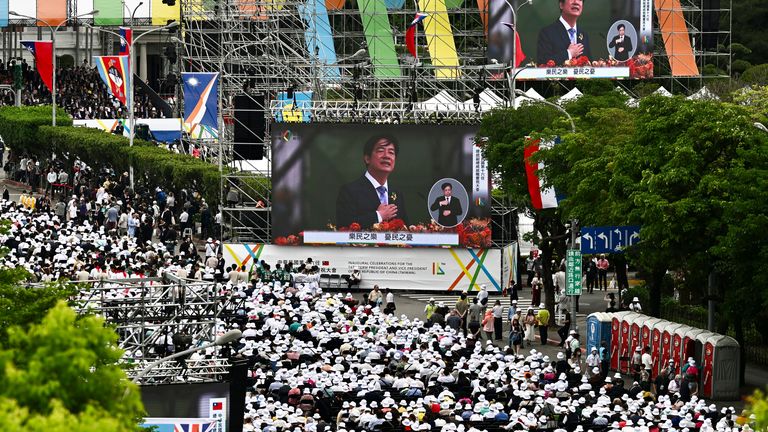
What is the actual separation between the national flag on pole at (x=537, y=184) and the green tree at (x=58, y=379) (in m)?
31.7

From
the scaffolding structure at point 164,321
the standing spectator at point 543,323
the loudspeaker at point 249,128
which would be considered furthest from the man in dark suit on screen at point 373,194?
the scaffolding structure at point 164,321

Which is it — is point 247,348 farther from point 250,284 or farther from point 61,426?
point 61,426

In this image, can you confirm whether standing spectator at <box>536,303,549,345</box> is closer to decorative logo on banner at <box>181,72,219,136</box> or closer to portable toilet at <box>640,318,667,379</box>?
portable toilet at <box>640,318,667,379</box>

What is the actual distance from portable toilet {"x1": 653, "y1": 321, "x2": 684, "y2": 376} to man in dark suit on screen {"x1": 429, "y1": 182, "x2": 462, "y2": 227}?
1488 cm

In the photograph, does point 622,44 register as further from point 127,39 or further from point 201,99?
point 201,99

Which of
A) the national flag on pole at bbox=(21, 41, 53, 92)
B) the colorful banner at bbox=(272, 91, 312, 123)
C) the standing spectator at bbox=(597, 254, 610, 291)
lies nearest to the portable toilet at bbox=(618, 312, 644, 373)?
the colorful banner at bbox=(272, 91, 312, 123)

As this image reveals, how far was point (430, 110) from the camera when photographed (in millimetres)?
54188

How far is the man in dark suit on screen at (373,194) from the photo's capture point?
177 ft

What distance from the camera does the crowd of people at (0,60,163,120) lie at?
3634 inches

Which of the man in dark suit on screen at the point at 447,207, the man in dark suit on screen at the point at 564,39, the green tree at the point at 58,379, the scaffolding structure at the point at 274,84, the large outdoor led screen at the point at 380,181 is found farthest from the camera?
the man in dark suit on screen at the point at 564,39

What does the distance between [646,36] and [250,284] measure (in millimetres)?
39302

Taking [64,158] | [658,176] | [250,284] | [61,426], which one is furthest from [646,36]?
[61,426]

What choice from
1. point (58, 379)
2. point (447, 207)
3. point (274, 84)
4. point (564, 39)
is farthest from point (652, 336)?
point (564, 39)

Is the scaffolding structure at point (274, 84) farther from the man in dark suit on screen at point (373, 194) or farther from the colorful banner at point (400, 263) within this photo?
the colorful banner at point (400, 263)
